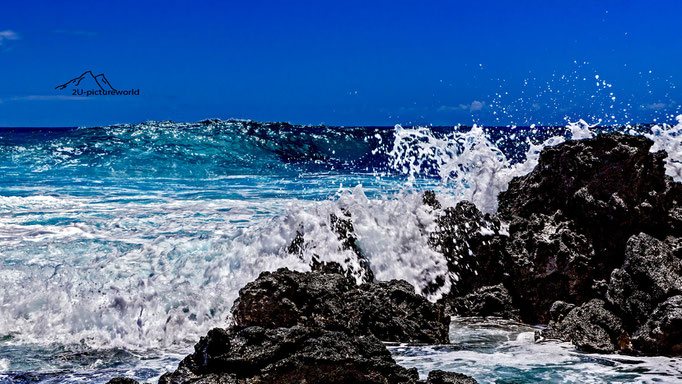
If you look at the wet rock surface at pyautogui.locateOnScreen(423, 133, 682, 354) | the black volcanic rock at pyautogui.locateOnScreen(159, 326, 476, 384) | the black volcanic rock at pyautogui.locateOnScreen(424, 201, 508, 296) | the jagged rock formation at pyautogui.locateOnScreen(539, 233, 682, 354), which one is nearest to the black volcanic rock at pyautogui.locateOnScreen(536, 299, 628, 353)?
the jagged rock formation at pyautogui.locateOnScreen(539, 233, 682, 354)

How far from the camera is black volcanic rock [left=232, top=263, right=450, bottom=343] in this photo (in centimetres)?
384

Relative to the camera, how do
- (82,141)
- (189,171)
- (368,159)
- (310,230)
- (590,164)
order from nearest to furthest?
1. (590,164)
2. (310,230)
3. (189,171)
4. (82,141)
5. (368,159)

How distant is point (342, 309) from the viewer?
154 inches

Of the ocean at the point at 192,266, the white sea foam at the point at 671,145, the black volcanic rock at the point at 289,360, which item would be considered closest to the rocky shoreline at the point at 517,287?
the black volcanic rock at the point at 289,360

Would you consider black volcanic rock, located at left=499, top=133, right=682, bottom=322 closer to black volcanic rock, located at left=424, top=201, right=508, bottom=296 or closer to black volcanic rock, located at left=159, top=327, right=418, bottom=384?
black volcanic rock, located at left=424, top=201, right=508, bottom=296

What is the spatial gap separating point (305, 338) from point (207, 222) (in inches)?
238

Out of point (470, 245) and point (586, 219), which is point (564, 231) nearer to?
point (586, 219)

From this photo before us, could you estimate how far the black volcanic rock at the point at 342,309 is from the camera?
3840mm

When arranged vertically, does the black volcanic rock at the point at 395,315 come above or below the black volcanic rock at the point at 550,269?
below

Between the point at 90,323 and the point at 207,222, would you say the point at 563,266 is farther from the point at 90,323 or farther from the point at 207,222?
the point at 207,222

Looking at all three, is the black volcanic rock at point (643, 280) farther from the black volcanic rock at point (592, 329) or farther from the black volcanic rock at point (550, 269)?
the black volcanic rock at point (550, 269)

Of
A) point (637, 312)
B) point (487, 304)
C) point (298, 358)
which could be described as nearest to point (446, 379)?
point (298, 358)

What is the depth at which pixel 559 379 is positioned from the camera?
3014 mm

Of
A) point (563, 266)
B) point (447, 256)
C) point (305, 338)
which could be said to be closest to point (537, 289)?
point (563, 266)
